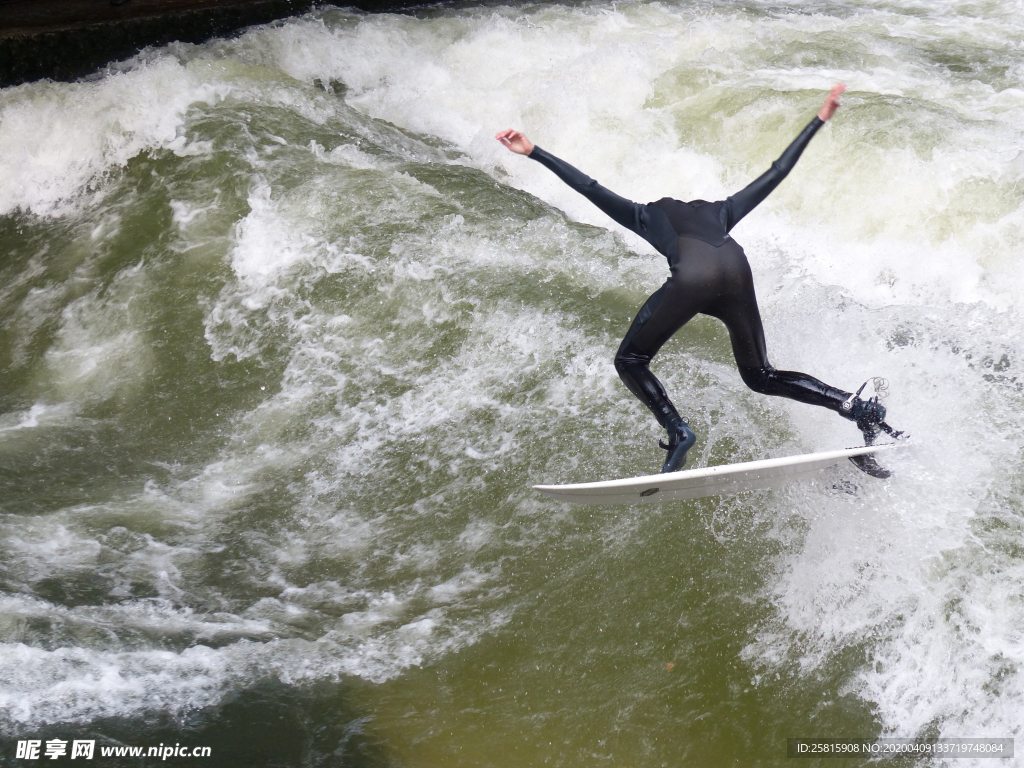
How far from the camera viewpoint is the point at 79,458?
5.19 metres

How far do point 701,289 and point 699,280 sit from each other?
4 cm

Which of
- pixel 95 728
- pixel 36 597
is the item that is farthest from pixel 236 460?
pixel 95 728

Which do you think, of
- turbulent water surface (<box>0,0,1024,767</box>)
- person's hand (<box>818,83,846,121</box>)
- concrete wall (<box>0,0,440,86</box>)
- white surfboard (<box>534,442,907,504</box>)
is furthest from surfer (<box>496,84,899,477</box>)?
concrete wall (<box>0,0,440,86</box>)

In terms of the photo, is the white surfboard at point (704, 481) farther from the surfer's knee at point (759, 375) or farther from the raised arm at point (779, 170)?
the raised arm at point (779, 170)

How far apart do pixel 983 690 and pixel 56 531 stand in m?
4.20

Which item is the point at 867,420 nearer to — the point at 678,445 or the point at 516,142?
the point at 678,445

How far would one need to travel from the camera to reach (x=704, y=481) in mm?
3947

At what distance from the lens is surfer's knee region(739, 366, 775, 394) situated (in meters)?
4.12

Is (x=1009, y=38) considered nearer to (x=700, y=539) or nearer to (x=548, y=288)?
(x=548, y=288)

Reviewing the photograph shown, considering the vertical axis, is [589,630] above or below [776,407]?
below

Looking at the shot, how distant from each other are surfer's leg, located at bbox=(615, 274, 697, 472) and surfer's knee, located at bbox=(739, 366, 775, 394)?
40 cm

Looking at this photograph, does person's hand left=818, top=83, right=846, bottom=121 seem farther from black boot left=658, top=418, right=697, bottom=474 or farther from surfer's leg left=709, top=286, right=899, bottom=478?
black boot left=658, top=418, right=697, bottom=474

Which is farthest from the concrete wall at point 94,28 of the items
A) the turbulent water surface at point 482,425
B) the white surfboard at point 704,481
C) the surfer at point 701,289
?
the white surfboard at point 704,481

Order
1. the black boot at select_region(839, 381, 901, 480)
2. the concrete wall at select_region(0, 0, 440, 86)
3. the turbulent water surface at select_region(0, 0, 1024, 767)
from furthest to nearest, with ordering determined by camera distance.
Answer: the concrete wall at select_region(0, 0, 440, 86) < the black boot at select_region(839, 381, 901, 480) < the turbulent water surface at select_region(0, 0, 1024, 767)
